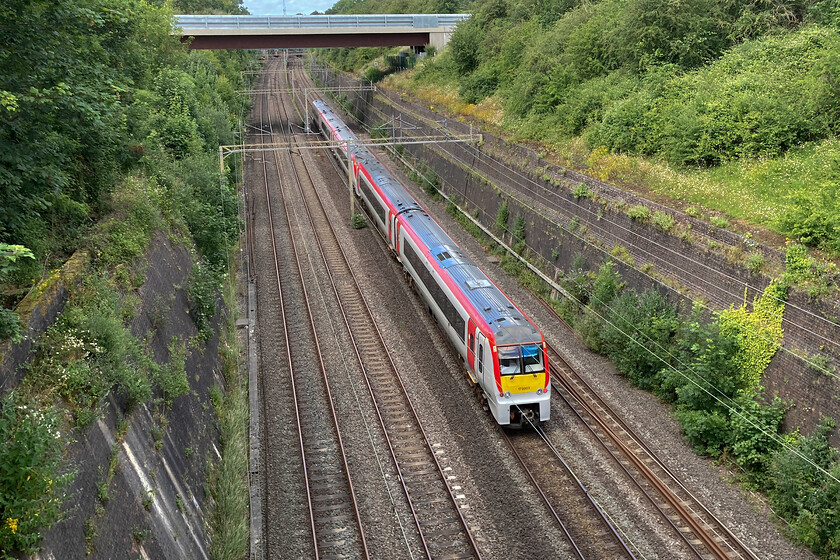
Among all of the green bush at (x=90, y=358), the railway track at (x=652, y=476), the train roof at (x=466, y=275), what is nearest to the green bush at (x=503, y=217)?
the train roof at (x=466, y=275)

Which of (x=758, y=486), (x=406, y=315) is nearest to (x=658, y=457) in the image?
(x=758, y=486)

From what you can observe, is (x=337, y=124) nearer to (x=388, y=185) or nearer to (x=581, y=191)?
(x=388, y=185)

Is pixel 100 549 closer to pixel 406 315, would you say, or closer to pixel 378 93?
pixel 406 315

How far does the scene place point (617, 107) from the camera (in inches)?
1054

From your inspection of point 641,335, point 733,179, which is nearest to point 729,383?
point 641,335

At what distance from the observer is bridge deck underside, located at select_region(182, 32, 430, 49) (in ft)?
161

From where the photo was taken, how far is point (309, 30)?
48938 mm

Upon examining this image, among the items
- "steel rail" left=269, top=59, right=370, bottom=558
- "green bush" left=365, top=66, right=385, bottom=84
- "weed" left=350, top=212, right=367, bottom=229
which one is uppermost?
"green bush" left=365, top=66, right=385, bottom=84

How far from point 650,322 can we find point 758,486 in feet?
17.7

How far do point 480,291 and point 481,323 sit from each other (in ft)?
5.55

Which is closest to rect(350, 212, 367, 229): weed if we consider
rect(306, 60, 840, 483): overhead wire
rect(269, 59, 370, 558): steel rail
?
rect(269, 59, 370, 558): steel rail

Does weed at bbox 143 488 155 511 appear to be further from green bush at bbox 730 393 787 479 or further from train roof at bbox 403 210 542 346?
green bush at bbox 730 393 787 479

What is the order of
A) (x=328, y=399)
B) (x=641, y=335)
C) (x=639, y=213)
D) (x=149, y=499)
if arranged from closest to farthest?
(x=149, y=499) → (x=328, y=399) → (x=641, y=335) → (x=639, y=213)

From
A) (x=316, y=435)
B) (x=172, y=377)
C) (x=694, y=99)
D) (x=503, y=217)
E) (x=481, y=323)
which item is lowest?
(x=316, y=435)
